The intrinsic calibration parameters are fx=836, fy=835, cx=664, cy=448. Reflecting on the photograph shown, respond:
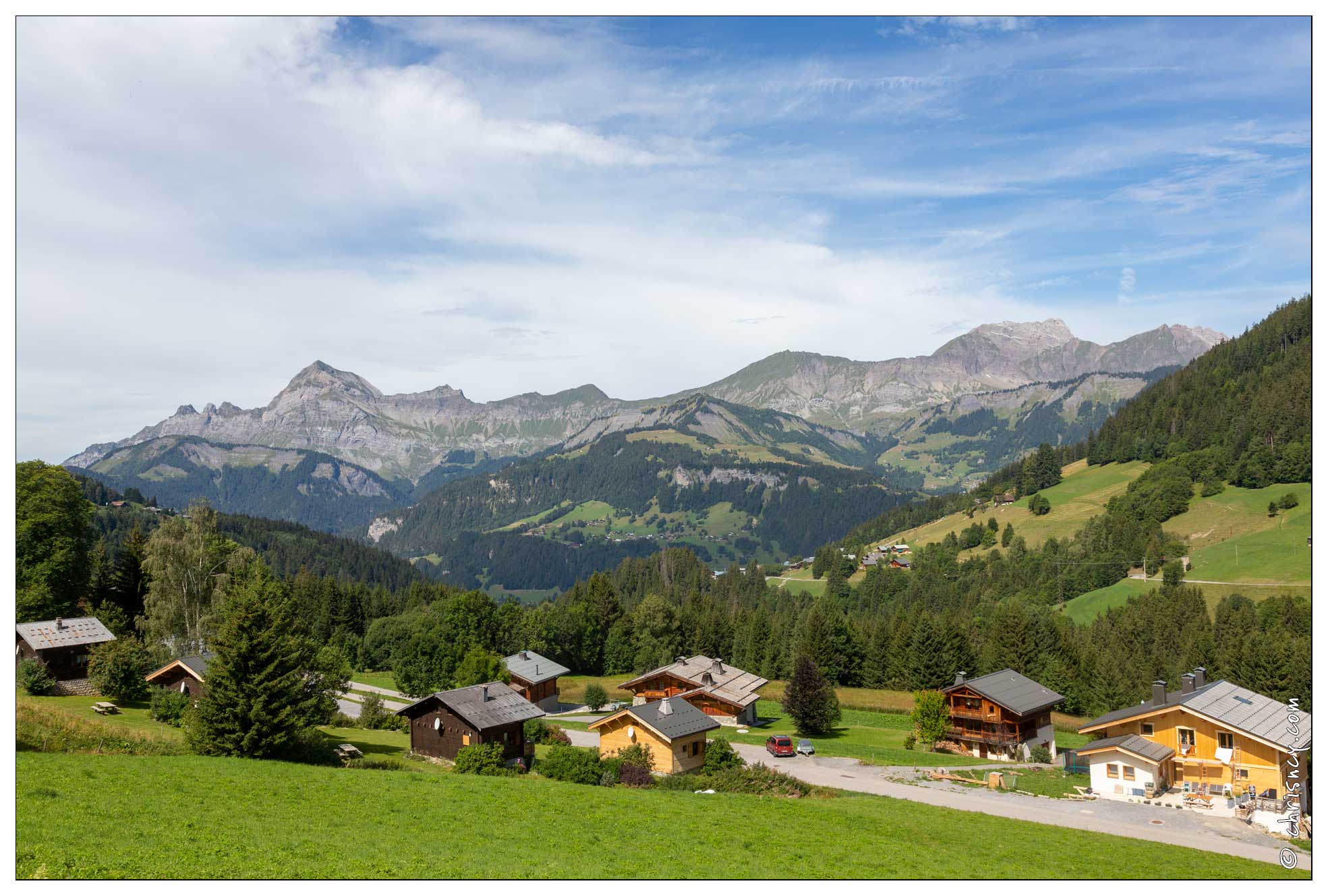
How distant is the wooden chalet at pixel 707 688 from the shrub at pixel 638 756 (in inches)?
1118

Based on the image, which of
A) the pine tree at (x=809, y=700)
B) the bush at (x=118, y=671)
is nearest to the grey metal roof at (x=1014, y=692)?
the pine tree at (x=809, y=700)

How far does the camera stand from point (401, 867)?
23.3 metres

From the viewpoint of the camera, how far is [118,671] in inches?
2173

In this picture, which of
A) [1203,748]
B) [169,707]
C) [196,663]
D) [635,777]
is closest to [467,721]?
[635,777]

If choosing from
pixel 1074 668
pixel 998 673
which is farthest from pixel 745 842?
pixel 1074 668

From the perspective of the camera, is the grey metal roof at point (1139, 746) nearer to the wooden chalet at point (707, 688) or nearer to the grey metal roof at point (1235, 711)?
the grey metal roof at point (1235, 711)

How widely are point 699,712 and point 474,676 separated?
22916mm

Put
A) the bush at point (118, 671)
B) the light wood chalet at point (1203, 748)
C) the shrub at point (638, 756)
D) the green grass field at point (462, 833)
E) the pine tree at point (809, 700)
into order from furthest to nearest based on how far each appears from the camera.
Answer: the pine tree at point (809, 700)
the bush at point (118, 671)
the shrub at point (638, 756)
the light wood chalet at point (1203, 748)
the green grass field at point (462, 833)

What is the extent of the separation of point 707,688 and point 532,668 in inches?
749

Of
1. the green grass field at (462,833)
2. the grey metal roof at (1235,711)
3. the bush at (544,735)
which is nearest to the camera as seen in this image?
the green grass field at (462,833)

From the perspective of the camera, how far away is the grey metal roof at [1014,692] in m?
68.3

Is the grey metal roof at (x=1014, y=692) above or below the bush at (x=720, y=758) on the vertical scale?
above

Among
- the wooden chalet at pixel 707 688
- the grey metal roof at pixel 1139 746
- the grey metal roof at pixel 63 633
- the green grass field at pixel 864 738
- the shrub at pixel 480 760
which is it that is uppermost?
the grey metal roof at pixel 63 633

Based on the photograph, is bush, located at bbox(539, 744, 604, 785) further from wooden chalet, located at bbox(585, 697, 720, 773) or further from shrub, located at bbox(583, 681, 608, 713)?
shrub, located at bbox(583, 681, 608, 713)
